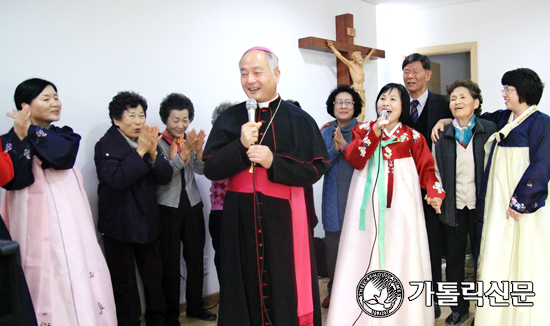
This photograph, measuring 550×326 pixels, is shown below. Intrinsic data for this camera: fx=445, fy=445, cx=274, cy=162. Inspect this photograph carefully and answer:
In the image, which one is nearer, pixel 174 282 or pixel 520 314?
pixel 520 314

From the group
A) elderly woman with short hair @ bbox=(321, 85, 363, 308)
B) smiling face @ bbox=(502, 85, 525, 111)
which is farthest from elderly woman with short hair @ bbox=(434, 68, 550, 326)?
elderly woman with short hair @ bbox=(321, 85, 363, 308)

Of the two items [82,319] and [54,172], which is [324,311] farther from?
[54,172]

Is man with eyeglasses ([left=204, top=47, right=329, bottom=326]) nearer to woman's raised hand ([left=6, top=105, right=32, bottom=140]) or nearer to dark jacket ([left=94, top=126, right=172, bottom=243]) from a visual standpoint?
dark jacket ([left=94, top=126, right=172, bottom=243])

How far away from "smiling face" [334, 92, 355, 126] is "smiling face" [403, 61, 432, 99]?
56cm

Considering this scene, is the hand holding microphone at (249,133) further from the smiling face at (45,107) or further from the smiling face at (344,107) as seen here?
the smiling face at (344,107)

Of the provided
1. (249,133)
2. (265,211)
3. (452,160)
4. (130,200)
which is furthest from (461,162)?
(130,200)

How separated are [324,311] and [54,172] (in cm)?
Answer: 210

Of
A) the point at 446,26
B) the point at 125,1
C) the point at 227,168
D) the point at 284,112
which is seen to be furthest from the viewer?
the point at 446,26

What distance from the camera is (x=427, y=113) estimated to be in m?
3.32

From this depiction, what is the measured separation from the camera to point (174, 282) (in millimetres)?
2996

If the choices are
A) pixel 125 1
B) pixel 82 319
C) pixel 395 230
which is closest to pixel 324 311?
pixel 395 230

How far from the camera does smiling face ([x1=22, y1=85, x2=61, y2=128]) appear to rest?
232cm

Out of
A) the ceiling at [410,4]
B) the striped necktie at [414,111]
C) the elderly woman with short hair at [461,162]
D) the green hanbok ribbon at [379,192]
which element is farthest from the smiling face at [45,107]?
the ceiling at [410,4]

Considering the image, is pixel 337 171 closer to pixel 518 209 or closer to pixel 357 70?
pixel 518 209
